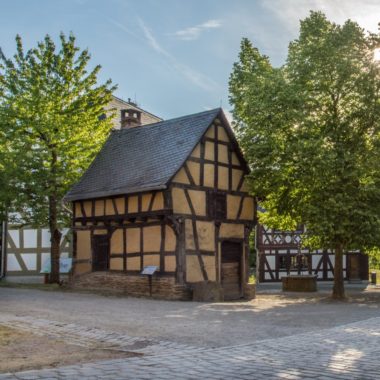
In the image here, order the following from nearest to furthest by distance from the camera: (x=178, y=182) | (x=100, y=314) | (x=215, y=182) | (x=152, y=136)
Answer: (x=100, y=314) → (x=178, y=182) → (x=215, y=182) → (x=152, y=136)

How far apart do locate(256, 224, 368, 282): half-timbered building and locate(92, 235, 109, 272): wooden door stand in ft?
50.0

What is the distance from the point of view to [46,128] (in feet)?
80.8

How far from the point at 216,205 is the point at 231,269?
2863mm

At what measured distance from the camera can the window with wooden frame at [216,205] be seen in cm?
2208

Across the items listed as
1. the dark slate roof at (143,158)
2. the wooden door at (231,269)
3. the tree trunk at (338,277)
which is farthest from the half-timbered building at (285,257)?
the dark slate roof at (143,158)

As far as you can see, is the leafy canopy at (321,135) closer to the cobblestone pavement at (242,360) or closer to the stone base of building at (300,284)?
the stone base of building at (300,284)

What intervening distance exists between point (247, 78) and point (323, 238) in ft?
24.6

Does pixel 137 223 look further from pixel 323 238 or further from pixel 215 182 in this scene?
pixel 323 238

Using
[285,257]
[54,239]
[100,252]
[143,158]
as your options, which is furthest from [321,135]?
[285,257]

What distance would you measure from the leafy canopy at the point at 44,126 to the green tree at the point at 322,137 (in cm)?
780

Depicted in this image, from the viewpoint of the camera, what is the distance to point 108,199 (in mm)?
23109

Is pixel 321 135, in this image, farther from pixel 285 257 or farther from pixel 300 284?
pixel 285 257

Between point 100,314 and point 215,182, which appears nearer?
point 100,314

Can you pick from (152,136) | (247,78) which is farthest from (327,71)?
(152,136)
